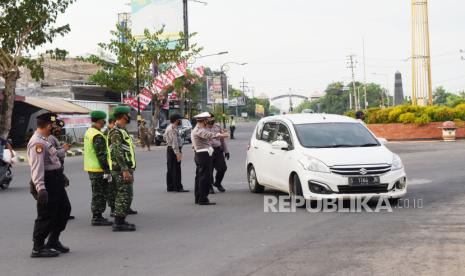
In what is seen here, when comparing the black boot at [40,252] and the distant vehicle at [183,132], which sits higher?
the distant vehicle at [183,132]

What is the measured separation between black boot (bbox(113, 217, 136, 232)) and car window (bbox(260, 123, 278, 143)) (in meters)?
4.32

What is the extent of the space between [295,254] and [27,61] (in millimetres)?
29899

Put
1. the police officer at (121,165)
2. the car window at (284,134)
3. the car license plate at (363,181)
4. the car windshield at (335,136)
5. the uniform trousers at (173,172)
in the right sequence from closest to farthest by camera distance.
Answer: the police officer at (121,165) → the car license plate at (363,181) → the car windshield at (335,136) → the car window at (284,134) → the uniform trousers at (173,172)

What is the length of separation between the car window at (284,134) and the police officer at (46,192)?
5334 mm

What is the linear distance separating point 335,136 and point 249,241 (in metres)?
4.35

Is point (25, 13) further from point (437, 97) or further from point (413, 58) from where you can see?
point (437, 97)

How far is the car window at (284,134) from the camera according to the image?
42.3 feet

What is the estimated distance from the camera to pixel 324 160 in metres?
11.5

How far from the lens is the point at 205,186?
42.5 feet

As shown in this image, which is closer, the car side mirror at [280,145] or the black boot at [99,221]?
the black boot at [99,221]

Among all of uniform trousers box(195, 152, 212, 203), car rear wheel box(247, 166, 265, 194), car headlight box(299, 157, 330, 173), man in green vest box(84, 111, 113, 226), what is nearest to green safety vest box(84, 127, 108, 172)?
man in green vest box(84, 111, 113, 226)

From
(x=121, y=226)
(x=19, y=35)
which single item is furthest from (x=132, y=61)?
(x=121, y=226)

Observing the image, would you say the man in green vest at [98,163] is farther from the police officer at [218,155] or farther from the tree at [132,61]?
the tree at [132,61]

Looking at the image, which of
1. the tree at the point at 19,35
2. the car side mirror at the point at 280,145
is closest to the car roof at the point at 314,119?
the car side mirror at the point at 280,145
